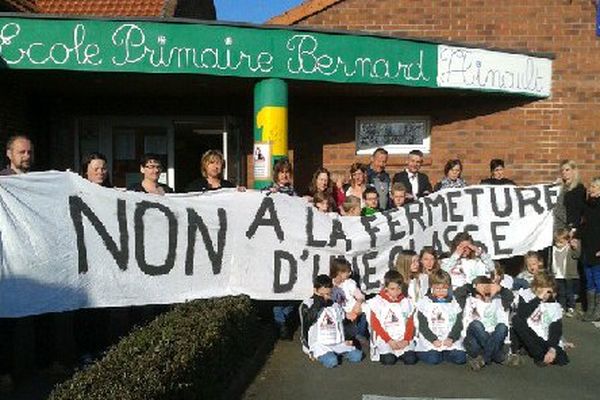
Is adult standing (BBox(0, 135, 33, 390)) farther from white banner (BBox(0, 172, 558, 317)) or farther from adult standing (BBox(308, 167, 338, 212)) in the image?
adult standing (BBox(308, 167, 338, 212))

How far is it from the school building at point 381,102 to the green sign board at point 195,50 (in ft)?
0.15

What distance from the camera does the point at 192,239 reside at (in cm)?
708

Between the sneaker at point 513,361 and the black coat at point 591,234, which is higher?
the black coat at point 591,234

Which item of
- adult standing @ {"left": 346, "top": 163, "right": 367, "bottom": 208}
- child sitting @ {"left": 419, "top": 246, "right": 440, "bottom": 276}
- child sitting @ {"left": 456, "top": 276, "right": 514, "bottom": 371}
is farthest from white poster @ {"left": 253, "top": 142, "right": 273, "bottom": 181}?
child sitting @ {"left": 456, "top": 276, "right": 514, "bottom": 371}

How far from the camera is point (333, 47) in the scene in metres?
9.52

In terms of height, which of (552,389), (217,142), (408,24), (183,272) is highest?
(408,24)

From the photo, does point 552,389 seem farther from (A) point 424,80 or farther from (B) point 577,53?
(B) point 577,53

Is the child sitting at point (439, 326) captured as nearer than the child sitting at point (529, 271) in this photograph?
Yes

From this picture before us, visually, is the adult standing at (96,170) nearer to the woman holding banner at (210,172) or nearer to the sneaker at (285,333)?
the woman holding banner at (210,172)

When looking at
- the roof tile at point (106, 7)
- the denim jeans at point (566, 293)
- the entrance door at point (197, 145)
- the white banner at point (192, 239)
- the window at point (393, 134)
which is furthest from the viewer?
the roof tile at point (106, 7)

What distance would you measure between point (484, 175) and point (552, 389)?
19.6 feet

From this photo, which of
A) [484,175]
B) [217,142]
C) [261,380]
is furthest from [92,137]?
[261,380]

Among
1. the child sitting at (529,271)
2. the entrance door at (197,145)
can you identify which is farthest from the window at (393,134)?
the child sitting at (529,271)

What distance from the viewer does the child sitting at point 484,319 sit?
695 cm
